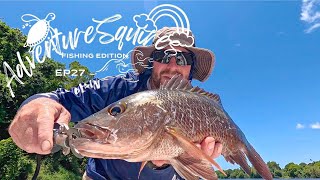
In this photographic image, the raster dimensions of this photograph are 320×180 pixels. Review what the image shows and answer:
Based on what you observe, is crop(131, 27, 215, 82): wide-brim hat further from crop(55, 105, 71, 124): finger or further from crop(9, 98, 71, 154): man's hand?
crop(9, 98, 71, 154): man's hand

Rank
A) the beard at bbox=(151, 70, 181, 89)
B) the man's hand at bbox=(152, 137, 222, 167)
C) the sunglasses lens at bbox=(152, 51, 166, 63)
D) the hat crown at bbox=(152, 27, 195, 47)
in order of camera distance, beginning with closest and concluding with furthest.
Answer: the man's hand at bbox=(152, 137, 222, 167)
the beard at bbox=(151, 70, 181, 89)
the sunglasses lens at bbox=(152, 51, 166, 63)
the hat crown at bbox=(152, 27, 195, 47)

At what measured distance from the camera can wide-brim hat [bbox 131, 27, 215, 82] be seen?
12.9 ft

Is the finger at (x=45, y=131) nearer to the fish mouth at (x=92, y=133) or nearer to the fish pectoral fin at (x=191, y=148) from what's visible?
the fish mouth at (x=92, y=133)

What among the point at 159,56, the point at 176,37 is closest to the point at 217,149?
the point at 159,56

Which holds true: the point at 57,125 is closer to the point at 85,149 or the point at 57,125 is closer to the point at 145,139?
the point at 85,149

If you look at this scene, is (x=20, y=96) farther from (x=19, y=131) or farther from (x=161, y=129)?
(x=161, y=129)

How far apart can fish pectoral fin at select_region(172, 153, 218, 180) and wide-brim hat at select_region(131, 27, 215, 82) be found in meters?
1.74

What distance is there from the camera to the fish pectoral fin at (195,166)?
2254 millimetres

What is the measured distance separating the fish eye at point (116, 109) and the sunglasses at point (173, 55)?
137cm

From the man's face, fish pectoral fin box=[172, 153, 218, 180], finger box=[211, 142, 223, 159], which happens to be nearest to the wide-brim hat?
the man's face

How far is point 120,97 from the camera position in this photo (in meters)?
3.46

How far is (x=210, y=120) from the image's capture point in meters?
2.57

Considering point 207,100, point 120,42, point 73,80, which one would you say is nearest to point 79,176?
point 73,80

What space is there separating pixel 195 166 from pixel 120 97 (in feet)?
4.46
